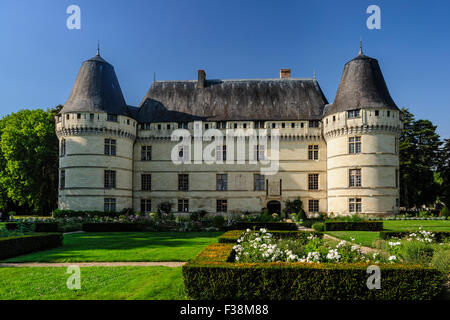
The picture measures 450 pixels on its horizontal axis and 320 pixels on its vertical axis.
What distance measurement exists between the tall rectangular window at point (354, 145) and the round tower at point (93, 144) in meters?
17.6

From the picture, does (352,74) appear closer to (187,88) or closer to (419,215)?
(419,215)

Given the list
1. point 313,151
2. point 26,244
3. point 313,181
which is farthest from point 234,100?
point 26,244

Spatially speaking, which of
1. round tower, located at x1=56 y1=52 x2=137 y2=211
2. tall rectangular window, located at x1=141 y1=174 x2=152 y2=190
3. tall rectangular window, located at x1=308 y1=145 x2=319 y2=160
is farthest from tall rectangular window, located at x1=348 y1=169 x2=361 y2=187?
round tower, located at x1=56 y1=52 x2=137 y2=211

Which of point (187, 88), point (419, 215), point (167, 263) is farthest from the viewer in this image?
point (187, 88)

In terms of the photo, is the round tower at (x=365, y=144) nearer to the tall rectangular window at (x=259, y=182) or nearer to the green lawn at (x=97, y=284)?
the tall rectangular window at (x=259, y=182)

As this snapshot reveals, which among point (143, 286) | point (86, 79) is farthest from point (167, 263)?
point (86, 79)

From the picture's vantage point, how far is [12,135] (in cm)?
3350

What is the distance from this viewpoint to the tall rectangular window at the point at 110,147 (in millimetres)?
28266

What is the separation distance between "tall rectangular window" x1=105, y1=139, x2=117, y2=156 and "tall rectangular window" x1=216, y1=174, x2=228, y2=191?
28.4 ft

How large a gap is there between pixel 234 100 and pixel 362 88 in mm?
10490

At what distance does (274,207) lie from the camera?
30266 millimetres

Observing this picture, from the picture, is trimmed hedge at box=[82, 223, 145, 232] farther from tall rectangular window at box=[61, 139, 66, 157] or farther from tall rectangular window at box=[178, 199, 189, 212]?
A: tall rectangular window at box=[61, 139, 66, 157]
